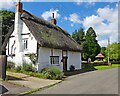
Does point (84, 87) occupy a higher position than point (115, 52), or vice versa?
point (115, 52)

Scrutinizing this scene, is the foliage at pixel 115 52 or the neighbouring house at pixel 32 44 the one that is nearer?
the neighbouring house at pixel 32 44

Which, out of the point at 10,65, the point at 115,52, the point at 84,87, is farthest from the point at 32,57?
the point at 115,52

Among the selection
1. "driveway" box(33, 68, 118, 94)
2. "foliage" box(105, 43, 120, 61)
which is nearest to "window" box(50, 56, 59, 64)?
"driveway" box(33, 68, 118, 94)

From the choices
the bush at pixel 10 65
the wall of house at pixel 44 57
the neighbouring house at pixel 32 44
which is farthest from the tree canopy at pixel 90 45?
the bush at pixel 10 65

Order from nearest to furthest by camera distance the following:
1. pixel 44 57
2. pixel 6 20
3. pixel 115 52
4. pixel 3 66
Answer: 1. pixel 3 66
2. pixel 44 57
3. pixel 6 20
4. pixel 115 52

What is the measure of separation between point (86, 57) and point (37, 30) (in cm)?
4367

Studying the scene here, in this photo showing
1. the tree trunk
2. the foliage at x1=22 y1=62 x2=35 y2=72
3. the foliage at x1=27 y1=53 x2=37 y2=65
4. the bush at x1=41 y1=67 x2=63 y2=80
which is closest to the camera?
the tree trunk

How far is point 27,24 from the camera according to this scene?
87.1 feet

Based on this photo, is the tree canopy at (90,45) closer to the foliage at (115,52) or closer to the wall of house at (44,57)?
the foliage at (115,52)

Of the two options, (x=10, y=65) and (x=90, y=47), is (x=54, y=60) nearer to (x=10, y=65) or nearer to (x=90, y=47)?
(x=10, y=65)

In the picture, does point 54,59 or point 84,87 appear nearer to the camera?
point 84,87

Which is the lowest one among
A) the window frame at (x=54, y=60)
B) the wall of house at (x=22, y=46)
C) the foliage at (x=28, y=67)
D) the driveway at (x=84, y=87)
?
the driveway at (x=84, y=87)

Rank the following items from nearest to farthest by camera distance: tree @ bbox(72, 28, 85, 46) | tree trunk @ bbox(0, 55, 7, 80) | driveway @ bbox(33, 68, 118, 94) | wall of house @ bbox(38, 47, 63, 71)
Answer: driveway @ bbox(33, 68, 118, 94) → tree trunk @ bbox(0, 55, 7, 80) → wall of house @ bbox(38, 47, 63, 71) → tree @ bbox(72, 28, 85, 46)

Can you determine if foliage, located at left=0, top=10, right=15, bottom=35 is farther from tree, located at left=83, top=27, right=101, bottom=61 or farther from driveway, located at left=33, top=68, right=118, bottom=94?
tree, located at left=83, top=27, right=101, bottom=61
